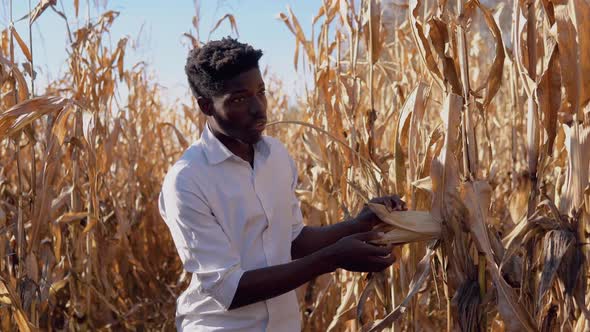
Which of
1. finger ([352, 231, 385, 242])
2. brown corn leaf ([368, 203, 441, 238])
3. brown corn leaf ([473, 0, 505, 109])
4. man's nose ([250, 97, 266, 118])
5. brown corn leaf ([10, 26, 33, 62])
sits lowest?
finger ([352, 231, 385, 242])

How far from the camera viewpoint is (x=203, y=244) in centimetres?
139

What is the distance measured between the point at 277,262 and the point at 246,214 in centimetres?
14

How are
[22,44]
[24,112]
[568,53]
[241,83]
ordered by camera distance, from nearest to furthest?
[568,53], [241,83], [24,112], [22,44]

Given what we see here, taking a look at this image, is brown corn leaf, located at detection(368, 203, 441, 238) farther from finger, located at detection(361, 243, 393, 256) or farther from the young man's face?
the young man's face

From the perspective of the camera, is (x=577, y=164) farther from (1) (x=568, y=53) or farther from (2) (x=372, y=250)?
(2) (x=372, y=250)

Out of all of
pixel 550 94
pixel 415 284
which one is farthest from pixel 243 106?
pixel 550 94

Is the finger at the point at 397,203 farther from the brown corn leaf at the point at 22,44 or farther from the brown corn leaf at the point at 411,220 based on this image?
the brown corn leaf at the point at 22,44

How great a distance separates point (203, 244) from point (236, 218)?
0.40 ft

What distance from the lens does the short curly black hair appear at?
147cm

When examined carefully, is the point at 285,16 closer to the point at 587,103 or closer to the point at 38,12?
the point at 38,12

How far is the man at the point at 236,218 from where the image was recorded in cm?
136

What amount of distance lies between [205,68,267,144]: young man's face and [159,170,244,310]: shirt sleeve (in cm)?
17

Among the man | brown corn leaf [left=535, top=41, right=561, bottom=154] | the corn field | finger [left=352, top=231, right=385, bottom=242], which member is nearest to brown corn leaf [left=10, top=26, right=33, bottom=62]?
the corn field

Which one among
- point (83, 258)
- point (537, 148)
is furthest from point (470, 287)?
point (83, 258)
